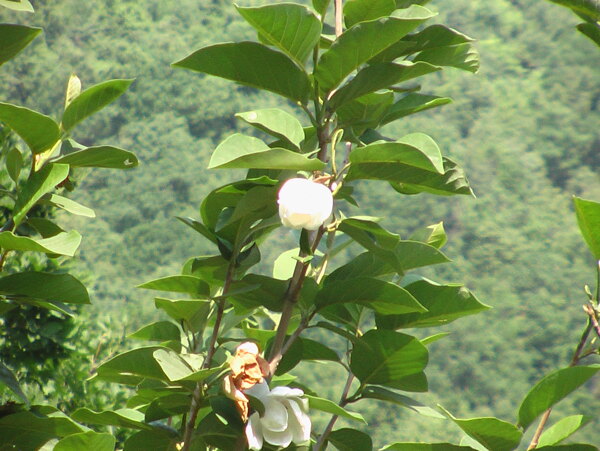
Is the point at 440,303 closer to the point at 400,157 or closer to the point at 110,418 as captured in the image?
the point at 400,157

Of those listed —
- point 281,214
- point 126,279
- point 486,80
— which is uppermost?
point 281,214

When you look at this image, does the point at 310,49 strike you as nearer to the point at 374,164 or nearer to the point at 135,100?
the point at 374,164

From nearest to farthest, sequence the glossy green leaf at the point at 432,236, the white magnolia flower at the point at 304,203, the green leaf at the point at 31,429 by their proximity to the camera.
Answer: the white magnolia flower at the point at 304,203 → the green leaf at the point at 31,429 → the glossy green leaf at the point at 432,236

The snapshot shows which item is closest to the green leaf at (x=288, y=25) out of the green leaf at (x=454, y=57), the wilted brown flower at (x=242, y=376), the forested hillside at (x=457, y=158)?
the green leaf at (x=454, y=57)

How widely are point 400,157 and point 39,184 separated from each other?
288 mm

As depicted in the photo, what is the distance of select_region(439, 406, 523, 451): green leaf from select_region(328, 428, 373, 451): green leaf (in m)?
0.09

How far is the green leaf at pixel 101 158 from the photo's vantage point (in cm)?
60

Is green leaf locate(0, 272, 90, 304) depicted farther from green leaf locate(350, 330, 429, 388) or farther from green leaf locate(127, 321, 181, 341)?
green leaf locate(350, 330, 429, 388)

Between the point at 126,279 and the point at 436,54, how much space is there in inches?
663

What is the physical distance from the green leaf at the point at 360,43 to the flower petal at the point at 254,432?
0.24 meters

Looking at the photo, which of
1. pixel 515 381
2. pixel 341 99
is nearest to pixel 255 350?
pixel 341 99

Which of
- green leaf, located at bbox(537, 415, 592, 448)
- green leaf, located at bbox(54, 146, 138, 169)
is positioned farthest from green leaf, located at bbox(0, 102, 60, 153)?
green leaf, located at bbox(537, 415, 592, 448)

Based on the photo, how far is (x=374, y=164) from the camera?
0.52 meters

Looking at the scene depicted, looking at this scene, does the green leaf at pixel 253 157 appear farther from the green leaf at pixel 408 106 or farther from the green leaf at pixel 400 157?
the green leaf at pixel 408 106
